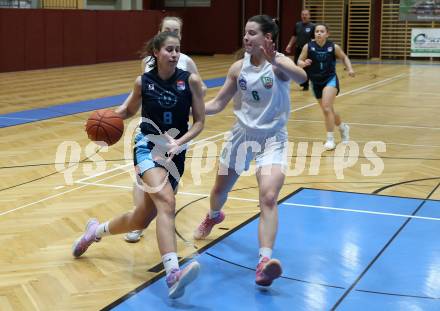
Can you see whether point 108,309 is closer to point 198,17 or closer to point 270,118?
point 270,118

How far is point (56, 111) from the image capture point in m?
13.0

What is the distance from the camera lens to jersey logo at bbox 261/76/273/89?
487 centimetres

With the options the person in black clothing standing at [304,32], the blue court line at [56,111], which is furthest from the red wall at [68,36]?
the person in black clothing standing at [304,32]

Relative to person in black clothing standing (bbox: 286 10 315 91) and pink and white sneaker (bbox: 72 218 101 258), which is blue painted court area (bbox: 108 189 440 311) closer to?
pink and white sneaker (bbox: 72 218 101 258)

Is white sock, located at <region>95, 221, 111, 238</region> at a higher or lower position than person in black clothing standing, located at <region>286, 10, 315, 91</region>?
lower

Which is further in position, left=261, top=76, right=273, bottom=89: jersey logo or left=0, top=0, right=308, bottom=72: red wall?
left=0, top=0, right=308, bottom=72: red wall

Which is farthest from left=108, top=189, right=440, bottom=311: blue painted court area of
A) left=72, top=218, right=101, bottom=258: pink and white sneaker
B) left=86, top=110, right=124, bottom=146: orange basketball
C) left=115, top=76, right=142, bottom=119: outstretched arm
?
left=115, top=76, right=142, bottom=119: outstretched arm

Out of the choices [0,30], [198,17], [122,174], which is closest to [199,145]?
[122,174]

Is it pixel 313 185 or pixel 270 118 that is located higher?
pixel 270 118

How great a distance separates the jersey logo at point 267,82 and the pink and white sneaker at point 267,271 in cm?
120

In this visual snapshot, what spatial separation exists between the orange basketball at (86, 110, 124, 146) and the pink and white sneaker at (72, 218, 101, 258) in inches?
26.4

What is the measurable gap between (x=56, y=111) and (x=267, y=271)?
9348mm

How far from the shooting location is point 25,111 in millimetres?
12930

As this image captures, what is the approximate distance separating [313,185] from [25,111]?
283 inches
